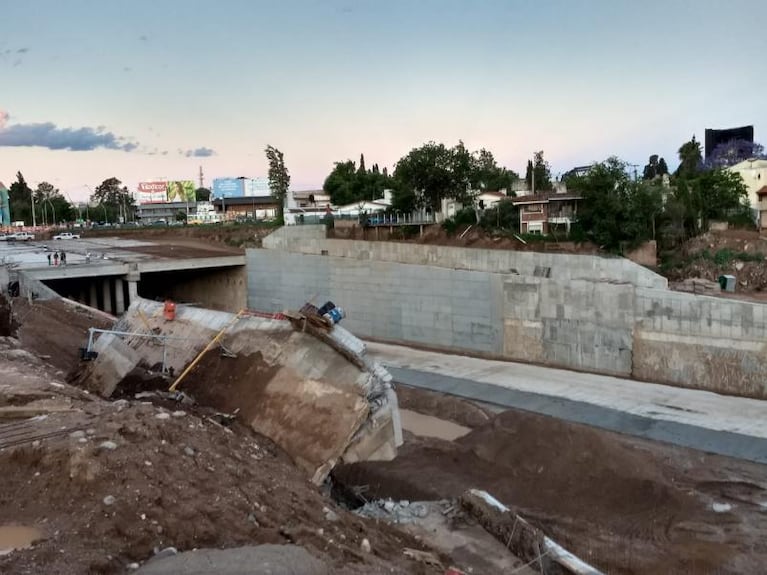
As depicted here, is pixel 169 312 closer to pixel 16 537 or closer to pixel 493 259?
pixel 16 537

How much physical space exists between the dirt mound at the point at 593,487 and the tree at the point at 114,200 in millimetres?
118675

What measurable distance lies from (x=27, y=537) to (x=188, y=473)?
236cm

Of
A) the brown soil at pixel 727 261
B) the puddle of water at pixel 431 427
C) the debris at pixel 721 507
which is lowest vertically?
the debris at pixel 721 507

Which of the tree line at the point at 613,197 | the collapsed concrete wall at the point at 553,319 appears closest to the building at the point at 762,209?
the tree line at the point at 613,197

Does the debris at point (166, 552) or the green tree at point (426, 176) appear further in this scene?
the green tree at point (426, 176)

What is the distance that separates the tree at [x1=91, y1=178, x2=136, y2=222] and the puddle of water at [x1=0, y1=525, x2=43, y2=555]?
412 ft

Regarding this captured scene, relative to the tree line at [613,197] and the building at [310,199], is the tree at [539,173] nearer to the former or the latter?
the tree line at [613,197]

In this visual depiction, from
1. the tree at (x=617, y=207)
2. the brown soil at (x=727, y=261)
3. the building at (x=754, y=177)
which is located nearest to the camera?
the brown soil at (x=727, y=261)

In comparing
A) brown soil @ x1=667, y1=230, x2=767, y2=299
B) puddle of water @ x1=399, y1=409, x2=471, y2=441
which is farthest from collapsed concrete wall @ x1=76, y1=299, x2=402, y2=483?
brown soil @ x1=667, y1=230, x2=767, y2=299

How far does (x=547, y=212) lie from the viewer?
44469 mm

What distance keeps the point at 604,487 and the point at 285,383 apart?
8.68m

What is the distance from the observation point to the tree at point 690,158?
214 ft

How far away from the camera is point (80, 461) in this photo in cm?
907

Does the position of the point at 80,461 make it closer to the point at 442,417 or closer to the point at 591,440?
the point at 591,440
